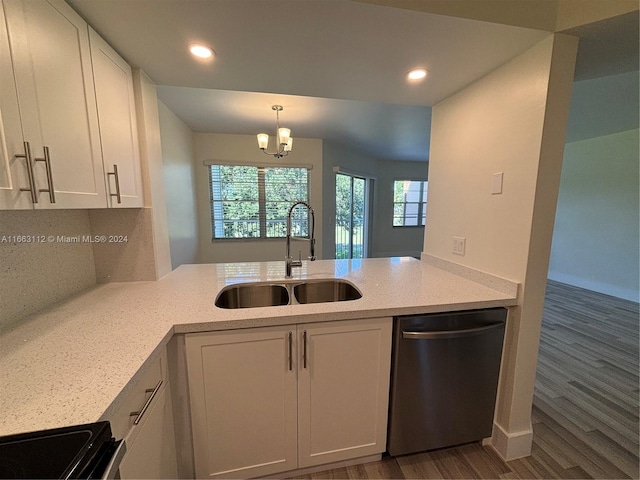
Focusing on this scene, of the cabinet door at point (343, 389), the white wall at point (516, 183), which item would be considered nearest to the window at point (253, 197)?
the white wall at point (516, 183)

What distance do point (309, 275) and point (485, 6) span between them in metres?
1.62

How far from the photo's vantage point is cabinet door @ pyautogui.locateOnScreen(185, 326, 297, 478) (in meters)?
1.13

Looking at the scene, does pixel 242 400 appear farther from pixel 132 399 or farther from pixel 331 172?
pixel 331 172

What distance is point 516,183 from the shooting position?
137 cm

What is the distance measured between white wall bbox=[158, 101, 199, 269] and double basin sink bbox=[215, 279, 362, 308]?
5.66 ft

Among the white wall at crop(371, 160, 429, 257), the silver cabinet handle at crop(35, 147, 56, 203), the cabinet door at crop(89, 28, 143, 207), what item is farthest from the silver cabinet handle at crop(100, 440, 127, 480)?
the white wall at crop(371, 160, 429, 257)

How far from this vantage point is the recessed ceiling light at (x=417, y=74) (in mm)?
1477

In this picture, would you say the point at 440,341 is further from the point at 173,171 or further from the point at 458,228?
the point at 173,171

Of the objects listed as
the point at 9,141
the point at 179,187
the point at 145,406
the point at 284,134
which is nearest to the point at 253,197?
the point at 179,187

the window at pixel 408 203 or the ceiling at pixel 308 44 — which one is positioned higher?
the ceiling at pixel 308 44

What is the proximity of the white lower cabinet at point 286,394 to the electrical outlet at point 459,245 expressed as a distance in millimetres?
882

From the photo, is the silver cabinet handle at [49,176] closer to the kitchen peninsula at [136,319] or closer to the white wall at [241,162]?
the kitchen peninsula at [136,319]

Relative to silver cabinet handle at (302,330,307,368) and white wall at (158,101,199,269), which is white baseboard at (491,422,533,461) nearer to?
silver cabinet handle at (302,330,307,368)

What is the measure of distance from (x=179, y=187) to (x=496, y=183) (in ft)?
11.7
